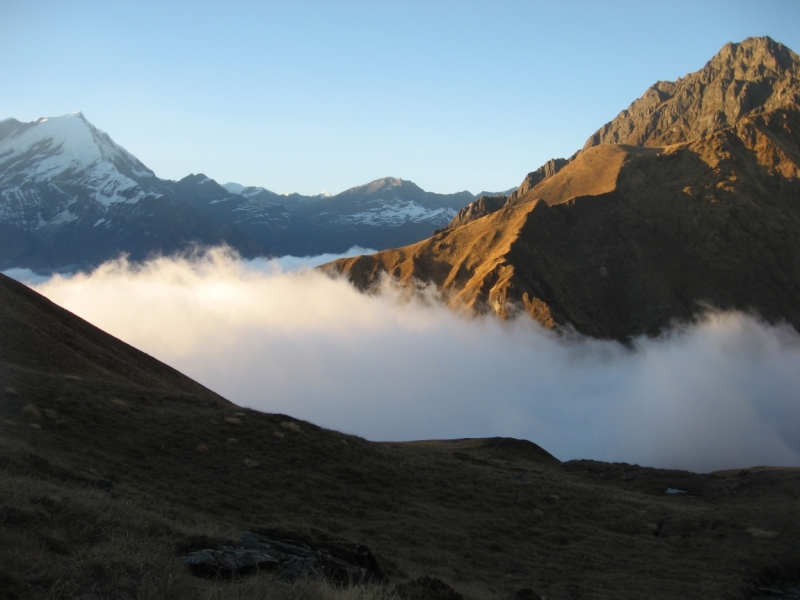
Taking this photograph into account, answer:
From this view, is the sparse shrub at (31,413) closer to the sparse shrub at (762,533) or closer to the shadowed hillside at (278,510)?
the shadowed hillside at (278,510)

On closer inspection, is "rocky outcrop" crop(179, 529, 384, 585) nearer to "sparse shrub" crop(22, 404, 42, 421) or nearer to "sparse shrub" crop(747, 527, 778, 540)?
"sparse shrub" crop(22, 404, 42, 421)

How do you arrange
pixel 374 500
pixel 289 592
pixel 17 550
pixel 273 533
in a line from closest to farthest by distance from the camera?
1. pixel 17 550
2. pixel 289 592
3. pixel 273 533
4. pixel 374 500

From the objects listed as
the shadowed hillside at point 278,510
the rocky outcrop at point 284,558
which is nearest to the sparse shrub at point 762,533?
the shadowed hillside at point 278,510

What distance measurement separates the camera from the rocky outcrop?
12.0m

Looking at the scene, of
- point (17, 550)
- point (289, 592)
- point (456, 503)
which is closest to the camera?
point (17, 550)

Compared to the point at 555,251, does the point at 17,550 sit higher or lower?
lower

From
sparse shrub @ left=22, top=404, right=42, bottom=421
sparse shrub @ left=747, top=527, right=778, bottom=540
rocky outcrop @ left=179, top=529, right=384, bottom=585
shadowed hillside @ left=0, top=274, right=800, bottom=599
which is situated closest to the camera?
shadowed hillside @ left=0, top=274, right=800, bottom=599

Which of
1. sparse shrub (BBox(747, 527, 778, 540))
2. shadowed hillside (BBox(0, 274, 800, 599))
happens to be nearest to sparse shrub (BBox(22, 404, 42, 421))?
shadowed hillside (BBox(0, 274, 800, 599))

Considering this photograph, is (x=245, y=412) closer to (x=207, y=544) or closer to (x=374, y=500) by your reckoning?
(x=374, y=500)

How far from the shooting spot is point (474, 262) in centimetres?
19662

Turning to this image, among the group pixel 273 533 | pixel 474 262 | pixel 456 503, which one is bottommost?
pixel 456 503

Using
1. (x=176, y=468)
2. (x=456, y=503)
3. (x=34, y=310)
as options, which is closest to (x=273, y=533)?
(x=176, y=468)

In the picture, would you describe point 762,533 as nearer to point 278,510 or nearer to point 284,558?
point 278,510

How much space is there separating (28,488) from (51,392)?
56.3 ft
